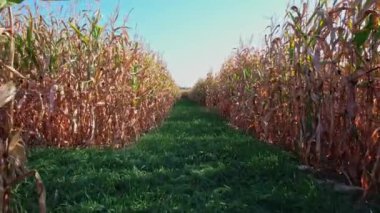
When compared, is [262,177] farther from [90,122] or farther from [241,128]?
[241,128]

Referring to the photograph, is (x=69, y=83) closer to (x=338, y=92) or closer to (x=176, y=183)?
(x=176, y=183)

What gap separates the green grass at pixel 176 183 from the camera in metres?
3.13

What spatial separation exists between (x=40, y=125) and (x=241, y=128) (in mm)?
4053

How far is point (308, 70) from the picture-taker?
4.20m

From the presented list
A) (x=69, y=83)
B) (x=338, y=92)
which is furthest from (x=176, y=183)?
(x=69, y=83)

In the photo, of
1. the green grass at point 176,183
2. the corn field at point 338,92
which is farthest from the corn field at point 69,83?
the corn field at point 338,92

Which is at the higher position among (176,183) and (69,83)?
(69,83)

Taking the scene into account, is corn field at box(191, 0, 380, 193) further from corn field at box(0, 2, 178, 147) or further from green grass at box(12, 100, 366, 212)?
corn field at box(0, 2, 178, 147)

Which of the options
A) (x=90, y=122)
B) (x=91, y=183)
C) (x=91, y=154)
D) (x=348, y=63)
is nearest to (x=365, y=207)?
(x=348, y=63)

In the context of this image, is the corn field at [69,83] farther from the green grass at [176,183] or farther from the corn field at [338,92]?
the corn field at [338,92]

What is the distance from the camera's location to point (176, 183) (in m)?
3.79

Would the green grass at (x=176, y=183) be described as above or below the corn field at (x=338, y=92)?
below

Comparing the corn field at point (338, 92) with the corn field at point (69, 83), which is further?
the corn field at point (69, 83)

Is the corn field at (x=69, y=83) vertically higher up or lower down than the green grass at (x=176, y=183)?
higher up
